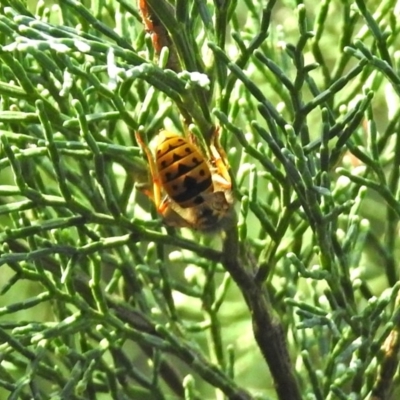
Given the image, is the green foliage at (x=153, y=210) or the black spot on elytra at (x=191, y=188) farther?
the black spot on elytra at (x=191, y=188)

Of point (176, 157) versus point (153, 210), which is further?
point (153, 210)

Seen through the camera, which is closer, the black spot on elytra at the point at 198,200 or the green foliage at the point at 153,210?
the green foliage at the point at 153,210

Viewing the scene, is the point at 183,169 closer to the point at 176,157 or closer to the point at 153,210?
the point at 176,157

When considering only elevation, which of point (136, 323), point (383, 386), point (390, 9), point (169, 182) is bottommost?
point (383, 386)

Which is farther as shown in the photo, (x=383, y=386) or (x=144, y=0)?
(x=383, y=386)

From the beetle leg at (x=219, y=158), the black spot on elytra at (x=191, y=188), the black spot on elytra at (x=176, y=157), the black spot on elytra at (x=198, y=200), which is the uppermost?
the black spot on elytra at (x=176, y=157)

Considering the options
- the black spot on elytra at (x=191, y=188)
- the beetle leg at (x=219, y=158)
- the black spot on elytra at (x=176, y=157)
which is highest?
the black spot on elytra at (x=176, y=157)

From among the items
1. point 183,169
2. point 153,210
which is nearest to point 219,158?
point 183,169

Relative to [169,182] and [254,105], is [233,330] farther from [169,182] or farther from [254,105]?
[169,182]

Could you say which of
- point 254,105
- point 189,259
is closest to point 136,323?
point 189,259

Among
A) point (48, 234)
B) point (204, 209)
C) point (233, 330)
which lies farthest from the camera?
point (233, 330)

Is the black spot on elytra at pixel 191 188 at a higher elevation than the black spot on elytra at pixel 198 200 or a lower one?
higher
